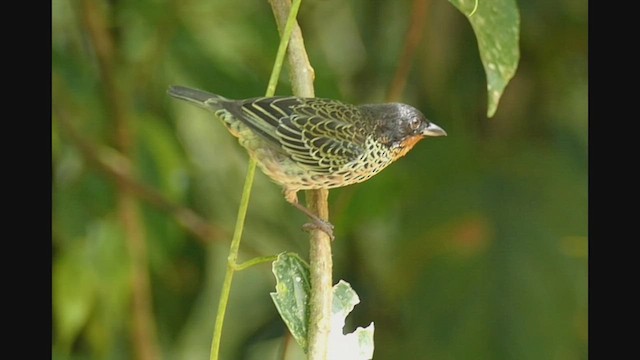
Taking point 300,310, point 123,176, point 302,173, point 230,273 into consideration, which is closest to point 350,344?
point 300,310

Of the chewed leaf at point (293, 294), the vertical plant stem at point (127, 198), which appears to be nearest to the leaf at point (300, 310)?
the chewed leaf at point (293, 294)

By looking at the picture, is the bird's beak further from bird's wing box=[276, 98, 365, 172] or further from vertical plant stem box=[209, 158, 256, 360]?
vertical plant stem box=[209, 158, 256, 360]

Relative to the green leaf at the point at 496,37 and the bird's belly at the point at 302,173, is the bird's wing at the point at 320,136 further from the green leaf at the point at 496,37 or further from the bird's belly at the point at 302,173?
the green leaf at the point at 496,37

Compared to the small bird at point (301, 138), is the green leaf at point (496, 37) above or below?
above

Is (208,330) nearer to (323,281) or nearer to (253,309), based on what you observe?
(253,309)

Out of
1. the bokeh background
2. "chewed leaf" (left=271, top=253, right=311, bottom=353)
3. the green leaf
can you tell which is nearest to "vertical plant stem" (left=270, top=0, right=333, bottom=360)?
"chewed leaf" (left=271, top=253, right=311, bottom=353)

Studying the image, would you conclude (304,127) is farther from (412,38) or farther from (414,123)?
(412,38)

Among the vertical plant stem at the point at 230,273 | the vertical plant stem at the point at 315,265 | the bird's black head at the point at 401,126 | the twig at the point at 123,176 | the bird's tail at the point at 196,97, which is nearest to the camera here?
the vertical plant stem at the point at 230,273

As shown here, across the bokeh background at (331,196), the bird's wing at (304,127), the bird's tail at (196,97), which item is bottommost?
the bokeh background at (331,196)
